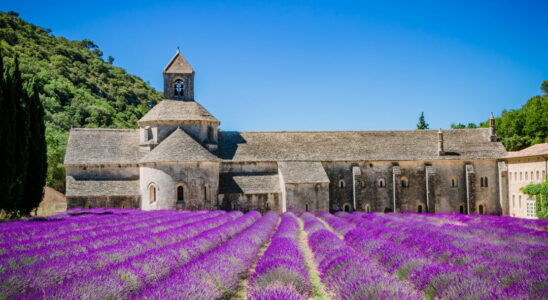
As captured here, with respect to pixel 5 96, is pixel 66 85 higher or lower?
higher

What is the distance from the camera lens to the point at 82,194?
34469mm

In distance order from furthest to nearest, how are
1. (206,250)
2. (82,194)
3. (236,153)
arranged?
(236,153) → (82,194) → (206,250)

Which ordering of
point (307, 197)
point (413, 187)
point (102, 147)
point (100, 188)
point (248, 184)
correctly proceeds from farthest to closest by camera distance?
point (413, 187)
point (102, 147)
point (248, 184)
point (307, 197)
point (100, 188)

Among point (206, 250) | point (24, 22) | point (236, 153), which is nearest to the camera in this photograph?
point (206, 250)

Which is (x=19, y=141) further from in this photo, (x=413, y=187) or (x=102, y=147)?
(x=413, y=187)

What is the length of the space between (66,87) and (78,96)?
289 cm

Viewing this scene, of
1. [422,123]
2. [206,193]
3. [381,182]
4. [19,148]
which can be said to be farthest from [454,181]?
[422,123]

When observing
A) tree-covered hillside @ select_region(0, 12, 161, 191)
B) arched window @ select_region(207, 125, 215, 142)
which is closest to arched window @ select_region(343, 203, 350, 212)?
arched window @ select_region(207, 125, 215, 142)

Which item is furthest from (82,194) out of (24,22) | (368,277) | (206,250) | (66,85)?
(24,22)

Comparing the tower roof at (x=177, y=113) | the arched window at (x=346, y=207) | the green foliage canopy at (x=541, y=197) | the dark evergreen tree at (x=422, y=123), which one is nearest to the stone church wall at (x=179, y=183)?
the tower roof at (x=177, y=113)

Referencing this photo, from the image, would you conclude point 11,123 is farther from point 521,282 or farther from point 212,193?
point 521,282

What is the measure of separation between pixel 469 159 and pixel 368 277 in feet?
114

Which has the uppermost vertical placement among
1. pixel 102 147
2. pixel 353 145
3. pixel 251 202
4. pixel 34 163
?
pixel 102 147

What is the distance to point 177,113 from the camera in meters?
38.2
